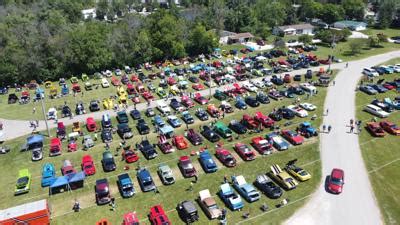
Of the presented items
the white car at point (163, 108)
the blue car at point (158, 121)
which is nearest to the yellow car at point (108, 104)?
the white car at point (163, 108)

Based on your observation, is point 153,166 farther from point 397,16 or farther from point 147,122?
point 397,16

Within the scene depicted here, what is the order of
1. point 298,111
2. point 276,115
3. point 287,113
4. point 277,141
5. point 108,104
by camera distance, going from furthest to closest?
point 108,104 → point 298,111 → point 287,113 → point 276,115 → point 277,141

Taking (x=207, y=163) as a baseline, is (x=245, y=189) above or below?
above

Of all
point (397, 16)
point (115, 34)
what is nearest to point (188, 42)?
point (115, 34)

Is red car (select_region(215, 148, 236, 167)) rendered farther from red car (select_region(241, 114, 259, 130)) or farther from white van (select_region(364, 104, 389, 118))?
white van (select_region(364, 104, 389, 118))

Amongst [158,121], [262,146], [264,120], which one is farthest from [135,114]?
[262,146]

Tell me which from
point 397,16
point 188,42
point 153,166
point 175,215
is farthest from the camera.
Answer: point 397,16

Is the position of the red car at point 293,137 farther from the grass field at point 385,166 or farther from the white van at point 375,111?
the white van at point 375,111

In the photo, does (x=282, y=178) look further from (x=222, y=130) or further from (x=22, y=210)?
(x=22, y=210)
